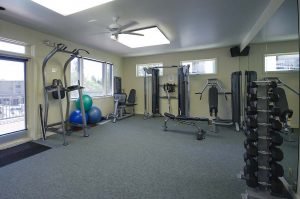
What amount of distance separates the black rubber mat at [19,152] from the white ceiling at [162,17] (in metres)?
2.55

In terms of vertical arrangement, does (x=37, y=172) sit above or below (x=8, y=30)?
below

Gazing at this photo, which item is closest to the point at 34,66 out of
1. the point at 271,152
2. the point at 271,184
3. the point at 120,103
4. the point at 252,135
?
the point at 120,103

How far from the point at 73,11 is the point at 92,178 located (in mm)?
2777

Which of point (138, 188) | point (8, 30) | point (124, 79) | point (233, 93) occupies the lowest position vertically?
point (138, 188)

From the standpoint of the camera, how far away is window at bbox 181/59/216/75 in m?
6.00

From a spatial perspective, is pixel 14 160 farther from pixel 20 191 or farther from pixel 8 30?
pixel 8 30

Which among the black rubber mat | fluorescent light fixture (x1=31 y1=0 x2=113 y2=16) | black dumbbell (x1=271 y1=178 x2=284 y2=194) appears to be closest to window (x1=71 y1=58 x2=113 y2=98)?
the black rubber mat

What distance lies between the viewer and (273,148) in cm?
181

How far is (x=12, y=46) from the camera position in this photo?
141 inches

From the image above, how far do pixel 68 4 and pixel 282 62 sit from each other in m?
3.39

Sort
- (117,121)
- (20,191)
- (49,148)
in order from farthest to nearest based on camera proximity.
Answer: (117,121) < (49,148) < (20,191)

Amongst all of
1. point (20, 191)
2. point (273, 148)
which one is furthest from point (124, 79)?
point (273, 148)

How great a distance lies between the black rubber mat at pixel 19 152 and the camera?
284 centimetres

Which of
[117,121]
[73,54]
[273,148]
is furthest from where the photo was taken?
[117,121]
